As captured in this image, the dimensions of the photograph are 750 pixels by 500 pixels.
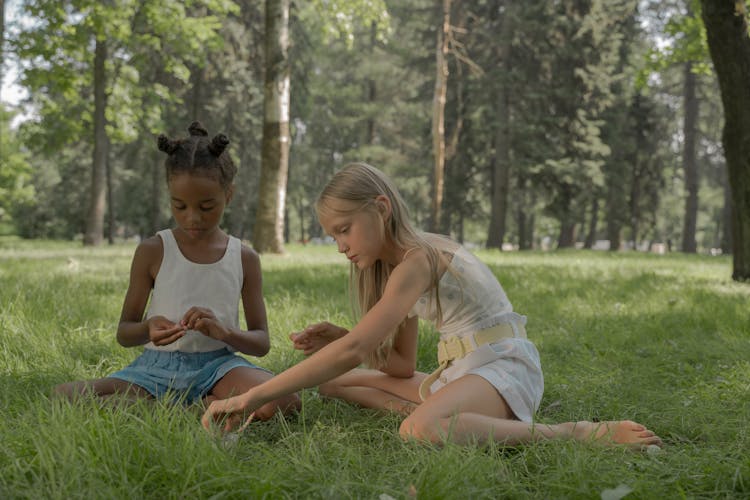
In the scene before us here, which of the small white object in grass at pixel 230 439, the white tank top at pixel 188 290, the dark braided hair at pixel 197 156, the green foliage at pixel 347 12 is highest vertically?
the green foliage at pixel 347 12

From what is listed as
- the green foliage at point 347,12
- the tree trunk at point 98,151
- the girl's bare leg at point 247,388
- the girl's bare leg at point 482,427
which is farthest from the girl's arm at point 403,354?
the tree trunk at point 98,151

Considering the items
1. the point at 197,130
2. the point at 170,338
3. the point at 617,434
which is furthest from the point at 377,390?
the point at 197,130

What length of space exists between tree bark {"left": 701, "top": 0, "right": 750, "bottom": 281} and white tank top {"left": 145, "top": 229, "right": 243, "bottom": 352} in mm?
Answer: 7980

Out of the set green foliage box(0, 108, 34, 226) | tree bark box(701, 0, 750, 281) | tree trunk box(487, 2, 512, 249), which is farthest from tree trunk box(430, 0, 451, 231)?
green foliage box(0, 108, 34, 226)

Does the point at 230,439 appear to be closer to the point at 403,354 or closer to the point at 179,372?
the point at 179,372

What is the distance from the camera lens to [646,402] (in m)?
3.71

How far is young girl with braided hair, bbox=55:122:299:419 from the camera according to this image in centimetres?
316

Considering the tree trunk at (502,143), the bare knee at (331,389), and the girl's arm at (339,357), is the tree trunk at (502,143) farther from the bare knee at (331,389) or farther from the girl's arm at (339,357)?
the girl's arm at (339,357)

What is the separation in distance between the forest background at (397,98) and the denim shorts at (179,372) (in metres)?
9.08

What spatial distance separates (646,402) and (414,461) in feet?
6.32

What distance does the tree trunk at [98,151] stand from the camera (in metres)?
18.3

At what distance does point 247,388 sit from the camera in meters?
3.19

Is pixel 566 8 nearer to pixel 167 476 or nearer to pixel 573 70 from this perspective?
pixel 573 70

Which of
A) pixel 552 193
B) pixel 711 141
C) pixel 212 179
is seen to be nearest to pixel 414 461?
pixel 212 179
